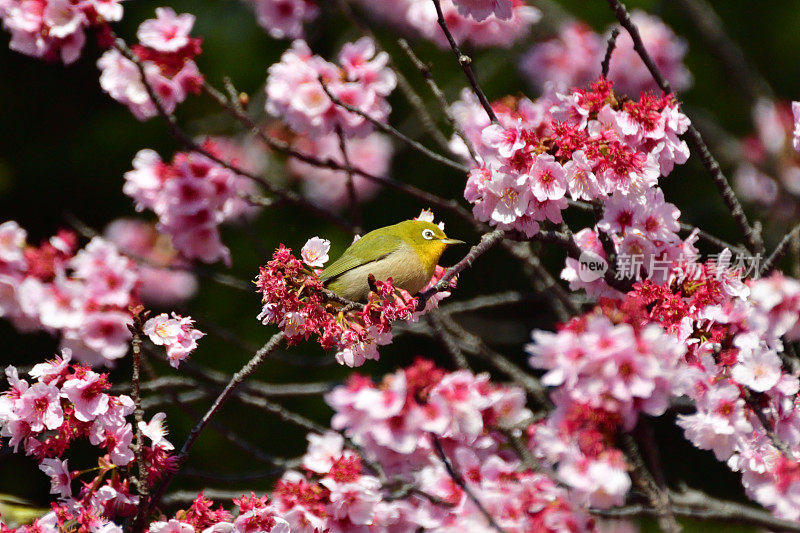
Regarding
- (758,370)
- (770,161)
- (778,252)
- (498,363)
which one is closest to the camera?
(758,370)

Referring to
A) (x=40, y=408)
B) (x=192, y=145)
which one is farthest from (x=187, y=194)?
(x=40, y=408)

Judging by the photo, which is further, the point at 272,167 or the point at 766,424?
the point at 272,167

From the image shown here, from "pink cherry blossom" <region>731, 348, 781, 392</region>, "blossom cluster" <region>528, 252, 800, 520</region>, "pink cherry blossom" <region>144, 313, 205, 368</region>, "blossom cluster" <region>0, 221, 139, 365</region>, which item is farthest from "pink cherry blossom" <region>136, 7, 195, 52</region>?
"pink cherry blossom" <region>731, 348, 781, 392</region>

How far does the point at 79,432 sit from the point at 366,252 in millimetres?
798

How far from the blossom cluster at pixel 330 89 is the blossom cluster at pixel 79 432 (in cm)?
126

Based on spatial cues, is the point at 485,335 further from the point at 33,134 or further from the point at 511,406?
the point at 33,134

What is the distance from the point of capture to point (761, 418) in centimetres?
157

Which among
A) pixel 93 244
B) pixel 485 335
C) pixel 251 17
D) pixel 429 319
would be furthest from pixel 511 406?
pixel 251 17

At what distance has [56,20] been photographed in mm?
2457

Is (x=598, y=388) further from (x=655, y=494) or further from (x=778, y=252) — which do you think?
(x=778, y=252)

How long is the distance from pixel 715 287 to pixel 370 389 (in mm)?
832

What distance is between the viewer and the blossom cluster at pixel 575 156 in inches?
69.7

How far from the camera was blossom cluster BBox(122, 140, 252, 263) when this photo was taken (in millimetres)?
2742

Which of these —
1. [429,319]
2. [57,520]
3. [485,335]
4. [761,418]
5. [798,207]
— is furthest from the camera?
[485,335]
